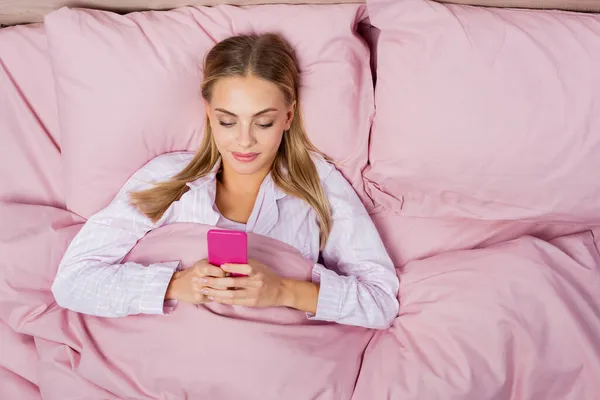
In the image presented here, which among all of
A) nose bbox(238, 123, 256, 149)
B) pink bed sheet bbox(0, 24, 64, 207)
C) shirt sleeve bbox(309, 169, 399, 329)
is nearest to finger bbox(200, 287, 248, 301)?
shirt sleeve bbox(309, 169, 399, 329)

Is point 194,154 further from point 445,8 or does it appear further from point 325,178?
point 445,8

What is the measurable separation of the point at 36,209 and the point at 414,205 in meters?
0.80

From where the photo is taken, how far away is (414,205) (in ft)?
4.40

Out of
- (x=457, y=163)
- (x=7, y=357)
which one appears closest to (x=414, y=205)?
(x=457, y=163)

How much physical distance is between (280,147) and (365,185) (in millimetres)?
Answer: 208

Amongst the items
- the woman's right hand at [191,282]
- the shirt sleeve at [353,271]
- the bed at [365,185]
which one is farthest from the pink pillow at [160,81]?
the woman's right hand at [191,282]

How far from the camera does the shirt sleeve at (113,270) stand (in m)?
1.17

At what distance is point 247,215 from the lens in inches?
51.9

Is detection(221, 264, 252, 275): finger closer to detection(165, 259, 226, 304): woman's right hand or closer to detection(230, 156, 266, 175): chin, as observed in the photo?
detection(165, 259, 226, 304): woman's right hand

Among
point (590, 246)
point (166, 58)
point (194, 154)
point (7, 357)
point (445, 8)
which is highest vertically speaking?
point (445, 8)

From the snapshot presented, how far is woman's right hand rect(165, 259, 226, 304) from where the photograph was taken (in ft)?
3.52

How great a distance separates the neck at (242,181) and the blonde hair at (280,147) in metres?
0.03

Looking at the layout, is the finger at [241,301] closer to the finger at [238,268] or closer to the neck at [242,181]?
the finger at [238,268]

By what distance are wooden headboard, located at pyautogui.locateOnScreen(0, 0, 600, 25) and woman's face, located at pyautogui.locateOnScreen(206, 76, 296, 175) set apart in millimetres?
279
